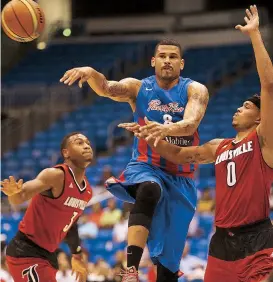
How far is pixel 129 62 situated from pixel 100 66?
32.9 inches

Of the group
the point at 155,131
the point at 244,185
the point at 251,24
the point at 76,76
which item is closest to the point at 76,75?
the point at 76,76

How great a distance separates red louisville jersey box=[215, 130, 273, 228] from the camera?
5.91 metres

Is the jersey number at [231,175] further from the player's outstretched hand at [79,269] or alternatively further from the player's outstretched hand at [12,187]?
the player's outstretched hand at [79,269]

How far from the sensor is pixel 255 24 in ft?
18.8

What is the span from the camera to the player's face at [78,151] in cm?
743

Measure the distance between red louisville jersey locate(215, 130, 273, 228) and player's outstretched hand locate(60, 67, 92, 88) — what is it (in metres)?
1.29

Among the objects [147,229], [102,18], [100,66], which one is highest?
[102,18]

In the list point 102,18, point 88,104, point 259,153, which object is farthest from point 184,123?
point 102,18

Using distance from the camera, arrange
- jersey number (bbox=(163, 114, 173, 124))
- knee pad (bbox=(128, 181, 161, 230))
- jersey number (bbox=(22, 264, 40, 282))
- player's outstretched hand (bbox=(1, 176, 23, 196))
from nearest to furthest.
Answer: knee pad (bbox=(128, 181, 161, 230))
jersey number (bbox=(163, 114, 173, 124))
player's outstretched hand (bbox=(1, 176, 23, 196))
jersey number (bbox=(22, 264, 40, 282))

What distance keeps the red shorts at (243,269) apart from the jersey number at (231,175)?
0.59 metres

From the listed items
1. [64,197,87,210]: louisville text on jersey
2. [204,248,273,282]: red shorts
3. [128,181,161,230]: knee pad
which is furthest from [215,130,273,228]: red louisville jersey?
[64,197,87,210]: louisville text on jersey

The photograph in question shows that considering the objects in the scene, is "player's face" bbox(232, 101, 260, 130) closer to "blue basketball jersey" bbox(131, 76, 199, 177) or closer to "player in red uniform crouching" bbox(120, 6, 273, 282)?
"player in red uniform crouching" bbox(120, 6, 273, 282)

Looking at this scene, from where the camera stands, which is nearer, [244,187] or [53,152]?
[244,187]

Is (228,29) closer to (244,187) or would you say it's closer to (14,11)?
(14,11)
